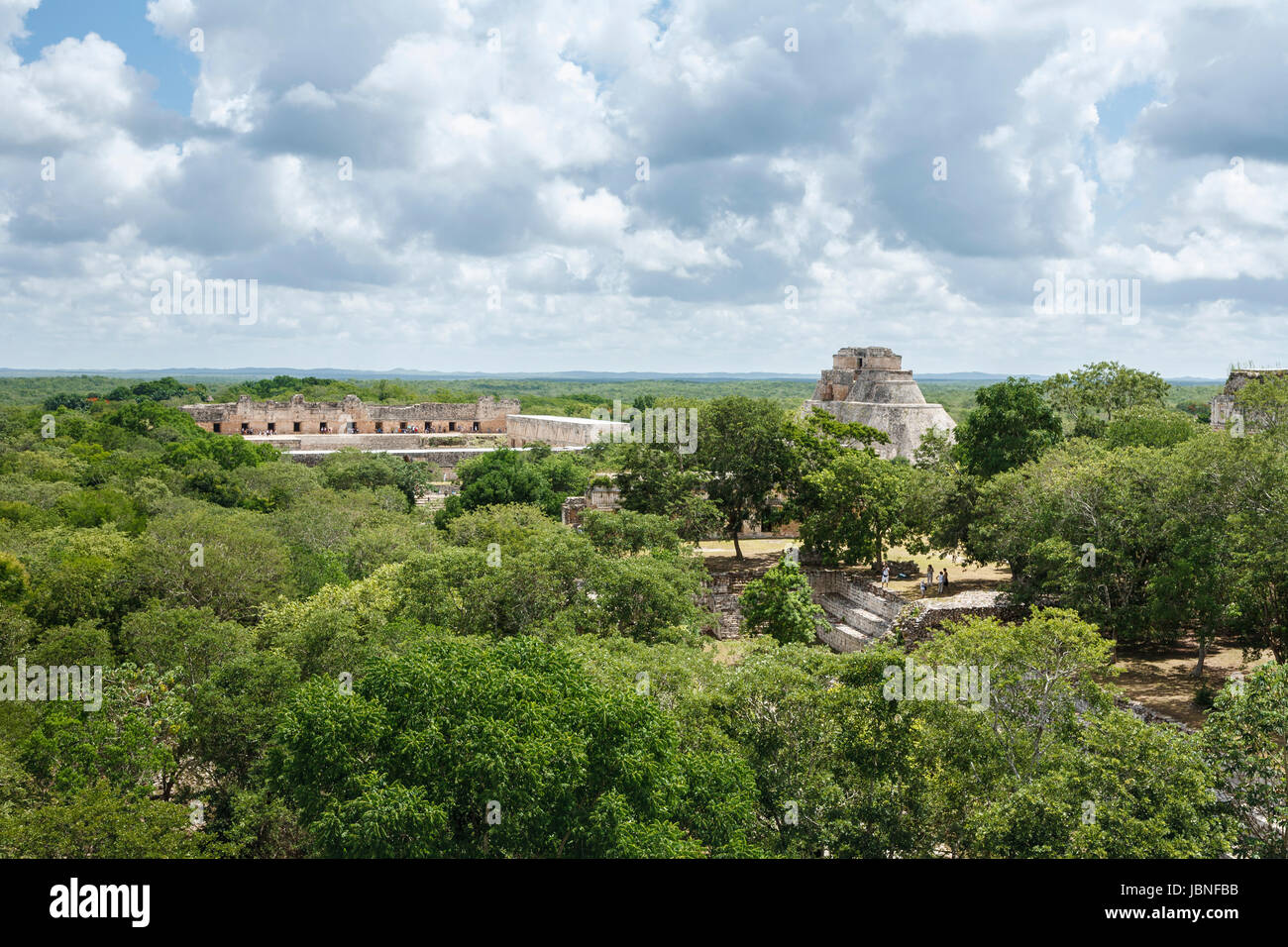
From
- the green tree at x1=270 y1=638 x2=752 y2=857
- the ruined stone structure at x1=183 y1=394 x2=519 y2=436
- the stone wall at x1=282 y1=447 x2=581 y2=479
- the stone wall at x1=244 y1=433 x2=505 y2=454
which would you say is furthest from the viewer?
the ruined stone structure at x1=183 y1=394 x2=519 y2=436

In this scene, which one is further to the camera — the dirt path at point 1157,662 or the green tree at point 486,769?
the dirt path at point 1157,662

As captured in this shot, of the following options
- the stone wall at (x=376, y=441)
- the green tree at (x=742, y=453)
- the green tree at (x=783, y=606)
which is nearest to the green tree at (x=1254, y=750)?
the green tree at (x=783, y=606)

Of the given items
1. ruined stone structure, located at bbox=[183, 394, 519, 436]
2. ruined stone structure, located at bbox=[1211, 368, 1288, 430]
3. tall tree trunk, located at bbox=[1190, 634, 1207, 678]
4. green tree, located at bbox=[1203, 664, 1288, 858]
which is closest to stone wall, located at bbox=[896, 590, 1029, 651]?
tall tree trunk, located at bbox=[1190, 634, 1207, 678]

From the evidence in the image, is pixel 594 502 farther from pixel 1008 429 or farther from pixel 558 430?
pixel 558 430

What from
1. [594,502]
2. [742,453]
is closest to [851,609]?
[742,453]

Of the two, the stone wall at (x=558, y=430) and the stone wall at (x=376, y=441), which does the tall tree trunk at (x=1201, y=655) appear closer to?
the stone wall at (x=558, y=430)

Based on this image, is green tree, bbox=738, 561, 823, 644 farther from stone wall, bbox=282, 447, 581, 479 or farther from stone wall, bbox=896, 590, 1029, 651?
stone wall, bbox=282, 447, 581, 479
